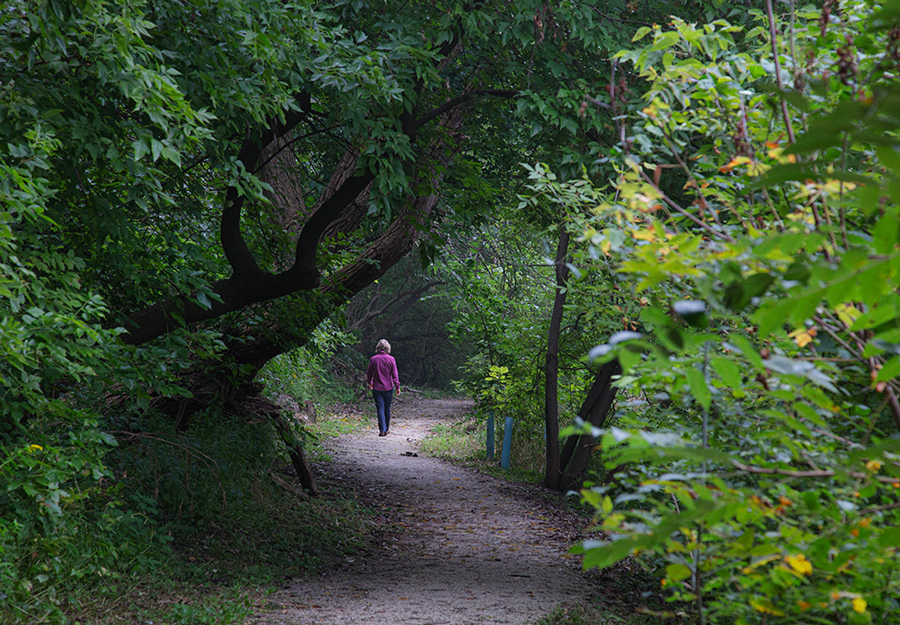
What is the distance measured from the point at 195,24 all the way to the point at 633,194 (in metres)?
3.74

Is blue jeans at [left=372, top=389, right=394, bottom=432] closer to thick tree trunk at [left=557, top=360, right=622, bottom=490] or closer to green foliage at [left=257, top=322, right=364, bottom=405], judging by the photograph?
green foliage at [left=257, top=322, right=364, bottom=405]

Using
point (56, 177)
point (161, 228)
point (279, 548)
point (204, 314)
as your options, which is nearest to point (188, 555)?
point (279, 548)

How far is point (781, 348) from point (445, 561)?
4.79 m

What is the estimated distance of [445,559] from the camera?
21.6 feet

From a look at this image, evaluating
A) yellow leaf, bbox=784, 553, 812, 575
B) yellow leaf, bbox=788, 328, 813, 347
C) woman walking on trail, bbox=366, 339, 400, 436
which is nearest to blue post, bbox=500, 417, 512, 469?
woman walking on trail, bbox=366, 339, 400, 436

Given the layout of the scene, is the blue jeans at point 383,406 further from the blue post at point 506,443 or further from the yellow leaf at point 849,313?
the yellow leaf at point 849,313

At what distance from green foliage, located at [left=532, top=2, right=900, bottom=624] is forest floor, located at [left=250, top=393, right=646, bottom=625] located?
244cm

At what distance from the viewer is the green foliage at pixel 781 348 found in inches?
43.1

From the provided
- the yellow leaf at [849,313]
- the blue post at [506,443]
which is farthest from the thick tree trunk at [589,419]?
the yellow leaf at [849,313]

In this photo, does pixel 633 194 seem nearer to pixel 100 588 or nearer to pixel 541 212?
pixel 100 588

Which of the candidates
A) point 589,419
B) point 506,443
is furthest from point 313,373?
point 589,419

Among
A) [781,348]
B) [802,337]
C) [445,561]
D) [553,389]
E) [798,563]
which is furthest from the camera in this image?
[553,389]

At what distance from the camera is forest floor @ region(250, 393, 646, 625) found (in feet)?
16.0

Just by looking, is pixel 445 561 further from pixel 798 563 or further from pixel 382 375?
pixel 382 375
